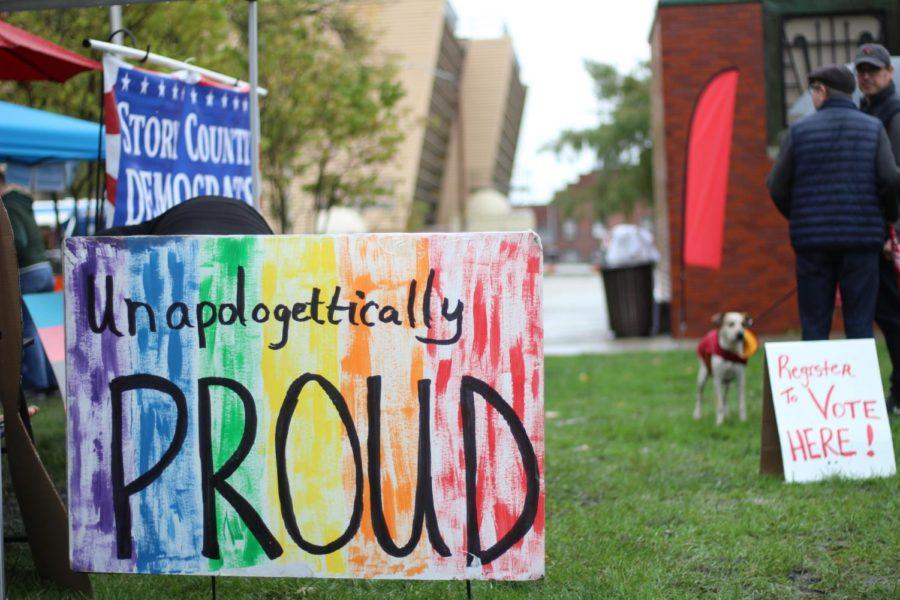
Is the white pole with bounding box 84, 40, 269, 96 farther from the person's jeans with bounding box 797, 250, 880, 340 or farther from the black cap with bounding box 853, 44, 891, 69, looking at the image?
the black cap with bounding box 853, 44, 891, 69

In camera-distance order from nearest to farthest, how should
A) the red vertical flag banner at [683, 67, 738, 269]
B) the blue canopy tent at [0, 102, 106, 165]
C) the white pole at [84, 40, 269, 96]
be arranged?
the white pole at [84, 40, 269, 96] < the blue canopy tent at [0, 102, 106, 165] < the red vertical flag banner at [683, 67, 738, 269]

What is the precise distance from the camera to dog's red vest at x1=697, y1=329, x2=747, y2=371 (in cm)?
→ 692

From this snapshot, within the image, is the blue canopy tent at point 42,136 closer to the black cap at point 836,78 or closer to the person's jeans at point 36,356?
the person's jeans at point 36,356

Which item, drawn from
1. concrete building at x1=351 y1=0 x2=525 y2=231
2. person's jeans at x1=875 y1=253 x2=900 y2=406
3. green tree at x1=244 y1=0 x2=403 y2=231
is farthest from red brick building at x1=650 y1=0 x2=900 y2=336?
concrete building at x1=351 y1=0 x2=525 y2=231

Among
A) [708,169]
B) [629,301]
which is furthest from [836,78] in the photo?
[629,301]

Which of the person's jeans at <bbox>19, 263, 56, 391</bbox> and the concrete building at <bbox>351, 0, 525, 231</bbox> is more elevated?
the concrete building at <bbox>351, 0, 525, 231</bbox>

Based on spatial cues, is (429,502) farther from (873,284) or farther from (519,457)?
(873,284)

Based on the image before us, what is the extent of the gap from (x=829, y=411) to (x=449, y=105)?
59.9 m

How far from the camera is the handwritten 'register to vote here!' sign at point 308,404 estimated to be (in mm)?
3150

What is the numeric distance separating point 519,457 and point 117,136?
9.54 ft

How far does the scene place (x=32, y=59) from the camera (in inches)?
222

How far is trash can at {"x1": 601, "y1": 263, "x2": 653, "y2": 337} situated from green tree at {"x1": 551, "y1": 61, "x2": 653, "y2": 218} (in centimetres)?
2510

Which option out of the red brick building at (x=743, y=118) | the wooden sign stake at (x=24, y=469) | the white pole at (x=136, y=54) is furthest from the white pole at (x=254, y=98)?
the red brick building at (x=743, y=118)

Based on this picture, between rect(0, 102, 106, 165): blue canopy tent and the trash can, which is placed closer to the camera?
rect(0, 102, 106, 165): blue canopy tent
